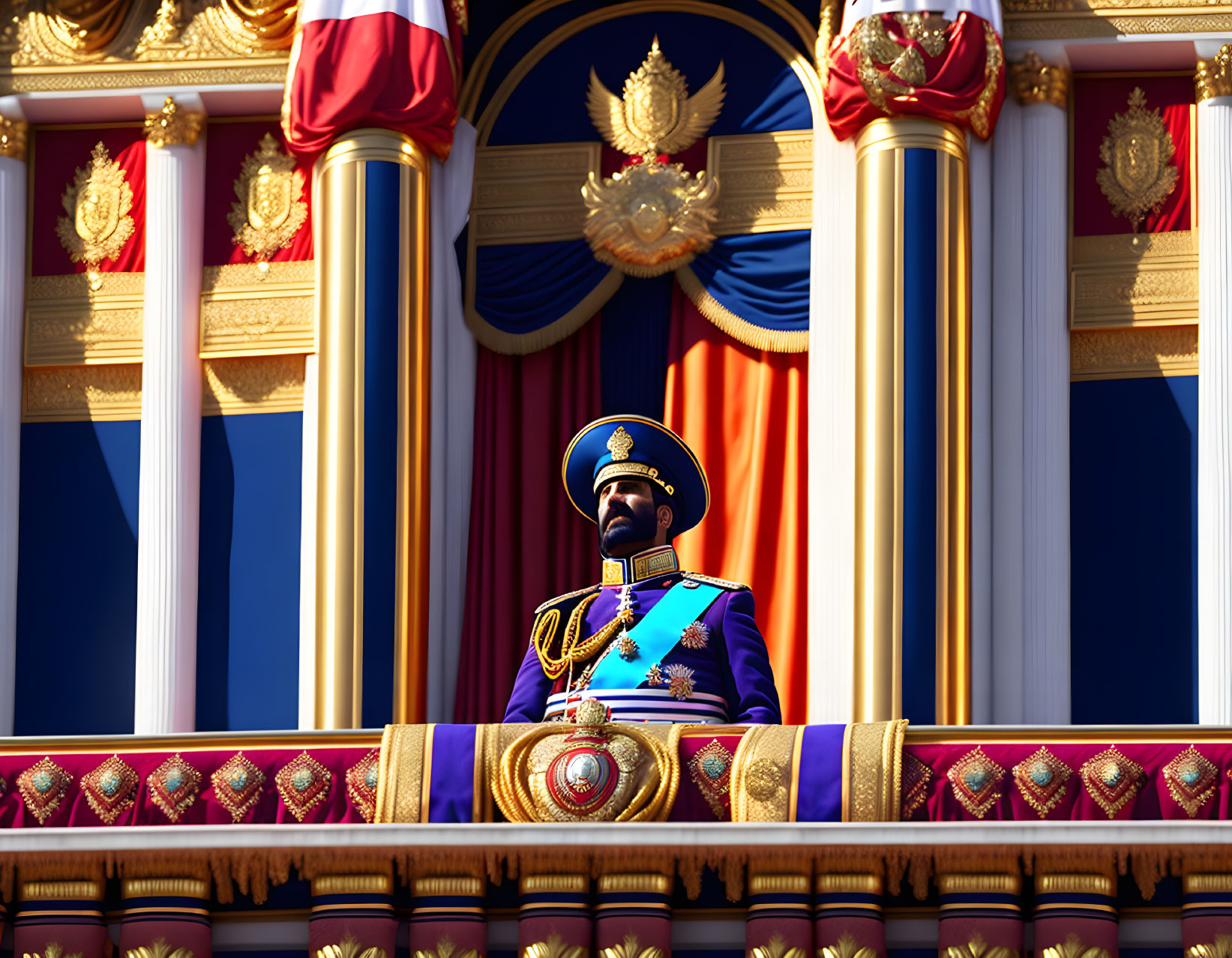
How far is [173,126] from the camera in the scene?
15.8 meters

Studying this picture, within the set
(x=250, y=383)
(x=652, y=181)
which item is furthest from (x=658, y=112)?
(x=250, y=383)

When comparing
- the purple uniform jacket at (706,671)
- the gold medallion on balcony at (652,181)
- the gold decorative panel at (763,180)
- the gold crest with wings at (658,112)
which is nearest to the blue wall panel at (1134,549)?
the gold decorative panel at (763,180)

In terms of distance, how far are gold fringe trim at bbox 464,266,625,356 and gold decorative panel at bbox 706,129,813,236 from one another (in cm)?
65

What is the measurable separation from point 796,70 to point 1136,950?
19.3 ft

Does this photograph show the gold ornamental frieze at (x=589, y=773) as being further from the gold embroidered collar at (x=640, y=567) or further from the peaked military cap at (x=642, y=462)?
the peaked military cap at (x=642, y=462)

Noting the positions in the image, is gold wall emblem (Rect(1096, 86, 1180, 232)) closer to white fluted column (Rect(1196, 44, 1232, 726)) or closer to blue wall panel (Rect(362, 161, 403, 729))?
white fluted column (Rect(1196, 44, 1232, 726))

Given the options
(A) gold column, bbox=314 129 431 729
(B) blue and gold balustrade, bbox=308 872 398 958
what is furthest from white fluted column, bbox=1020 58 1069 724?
(B) blue and gold balustrade, bbox=308 872 398 958

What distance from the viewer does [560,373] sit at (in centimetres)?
1555

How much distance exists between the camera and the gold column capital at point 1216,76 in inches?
589

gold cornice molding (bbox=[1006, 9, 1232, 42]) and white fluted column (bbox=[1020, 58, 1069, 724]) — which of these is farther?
gold cornice molding (bbox=[1006, 9, 1232, 42])

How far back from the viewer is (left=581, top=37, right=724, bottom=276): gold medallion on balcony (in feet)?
50.2

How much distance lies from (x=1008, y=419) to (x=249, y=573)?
4028 millimetres

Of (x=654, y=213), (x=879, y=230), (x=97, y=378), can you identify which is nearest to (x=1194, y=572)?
(x=879, y=230)

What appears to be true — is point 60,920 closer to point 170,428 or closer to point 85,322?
point 170,428
